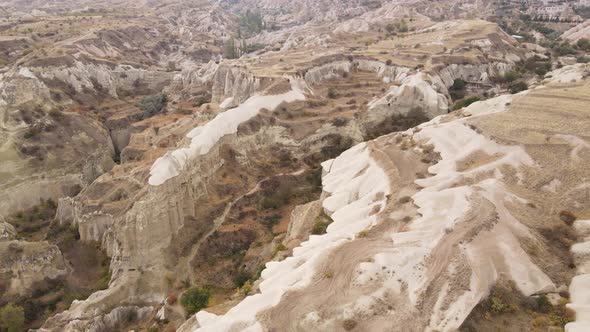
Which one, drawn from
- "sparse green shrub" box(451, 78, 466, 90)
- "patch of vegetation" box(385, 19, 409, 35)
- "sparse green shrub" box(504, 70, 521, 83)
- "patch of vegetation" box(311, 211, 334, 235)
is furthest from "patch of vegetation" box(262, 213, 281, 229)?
"patch of vegetation" box(385, 19, 409, 35)

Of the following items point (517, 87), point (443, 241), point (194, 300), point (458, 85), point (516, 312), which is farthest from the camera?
point (458, 85)

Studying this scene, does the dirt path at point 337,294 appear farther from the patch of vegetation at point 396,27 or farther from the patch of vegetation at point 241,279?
the patch of vegetation at point 396,27

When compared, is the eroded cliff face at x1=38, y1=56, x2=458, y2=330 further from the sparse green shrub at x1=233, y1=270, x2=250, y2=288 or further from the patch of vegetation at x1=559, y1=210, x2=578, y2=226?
the patch of vegetation at x1=559, y1=210, x2=578, y2=226

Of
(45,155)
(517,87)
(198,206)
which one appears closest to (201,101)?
(45,155)

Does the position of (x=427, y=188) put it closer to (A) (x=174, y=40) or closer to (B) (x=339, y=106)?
(B) (x=339, y=106)

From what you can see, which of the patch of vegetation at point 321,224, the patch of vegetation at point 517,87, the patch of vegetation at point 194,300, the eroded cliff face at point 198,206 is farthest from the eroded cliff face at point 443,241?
the patch of vegetation at point 517,87

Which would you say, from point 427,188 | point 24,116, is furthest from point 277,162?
point 24,116

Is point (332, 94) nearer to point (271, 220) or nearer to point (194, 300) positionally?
point (271, 220)

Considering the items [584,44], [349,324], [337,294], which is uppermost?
[337,294]
